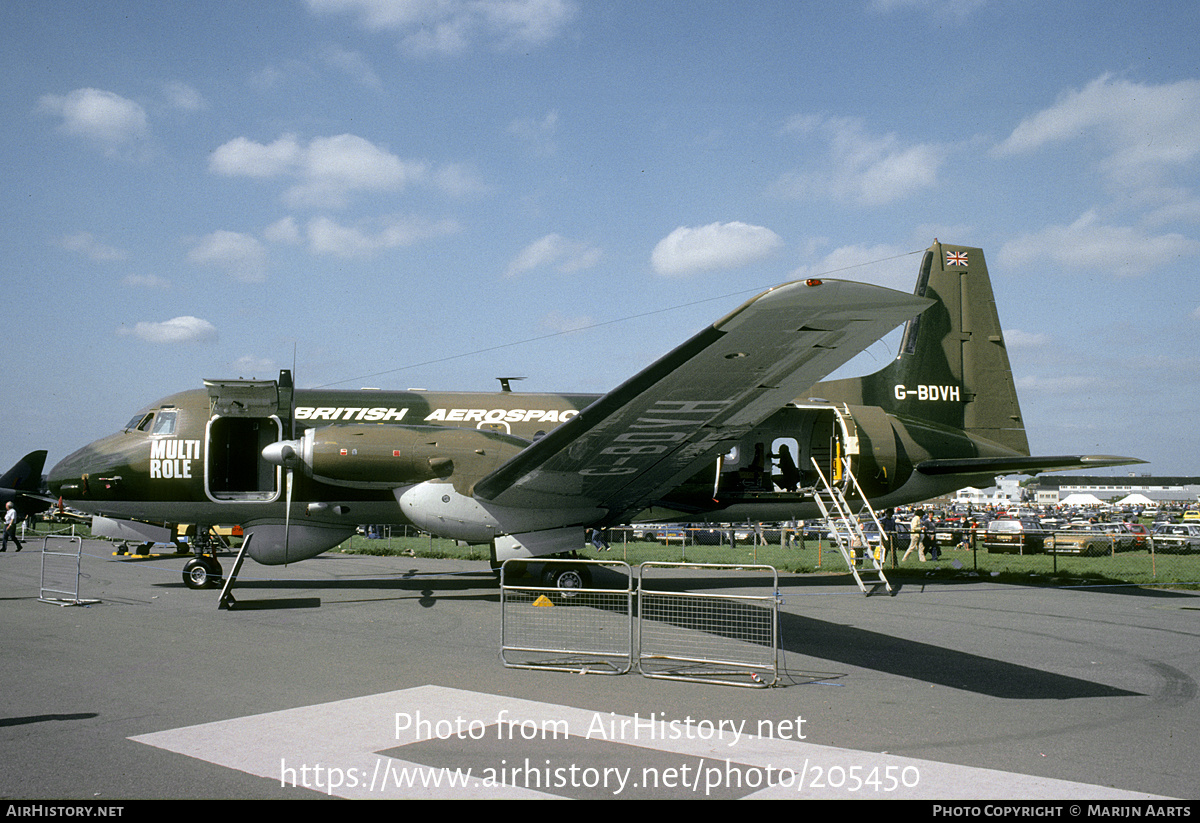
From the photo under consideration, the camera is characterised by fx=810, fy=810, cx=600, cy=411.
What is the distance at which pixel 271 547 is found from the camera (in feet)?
47.0

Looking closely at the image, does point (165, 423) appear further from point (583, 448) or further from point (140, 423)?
point (583, 448)

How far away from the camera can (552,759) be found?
518 cm

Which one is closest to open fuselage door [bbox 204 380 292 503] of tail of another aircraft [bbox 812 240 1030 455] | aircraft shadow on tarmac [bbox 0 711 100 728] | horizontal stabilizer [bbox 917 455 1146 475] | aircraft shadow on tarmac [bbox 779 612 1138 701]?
aircraft shadow on tarmac [bbox 0 711 100 728]

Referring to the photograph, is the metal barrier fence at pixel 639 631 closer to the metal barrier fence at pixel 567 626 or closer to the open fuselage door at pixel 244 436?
the metal barrier fence at pixel 567 626

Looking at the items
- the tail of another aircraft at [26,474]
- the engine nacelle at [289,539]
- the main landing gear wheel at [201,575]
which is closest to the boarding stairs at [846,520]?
the engine nacelle at [289,539]

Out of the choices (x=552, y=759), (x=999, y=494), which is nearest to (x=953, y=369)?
(x=552, y=759)

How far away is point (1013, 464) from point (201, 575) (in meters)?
16.1

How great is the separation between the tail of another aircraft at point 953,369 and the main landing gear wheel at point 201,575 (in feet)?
43.7

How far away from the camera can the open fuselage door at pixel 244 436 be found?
14.2 meters

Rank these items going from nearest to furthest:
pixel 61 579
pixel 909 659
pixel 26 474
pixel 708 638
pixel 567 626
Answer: pixel 909 659 < pixel 708 638 < pixel 567 626 < pixel 61 579 < pixel 26 474

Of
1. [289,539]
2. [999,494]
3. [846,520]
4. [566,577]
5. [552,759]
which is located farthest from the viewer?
[999,494]

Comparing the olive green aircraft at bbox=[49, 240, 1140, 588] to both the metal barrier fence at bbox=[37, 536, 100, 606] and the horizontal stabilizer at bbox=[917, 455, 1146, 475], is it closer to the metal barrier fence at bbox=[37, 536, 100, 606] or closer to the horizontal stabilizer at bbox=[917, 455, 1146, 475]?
the horizontal stabilizer at bbox=[917, 455, 1146, 475]

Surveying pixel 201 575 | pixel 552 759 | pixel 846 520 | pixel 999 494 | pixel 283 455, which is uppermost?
pixel 283 455

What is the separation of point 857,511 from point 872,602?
3.85 meters
